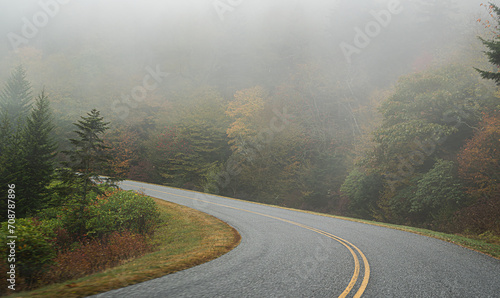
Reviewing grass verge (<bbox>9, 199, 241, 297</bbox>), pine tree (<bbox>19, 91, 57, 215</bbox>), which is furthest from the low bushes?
pine tree (<bbox>19, 91, 57, 215</bbox>)

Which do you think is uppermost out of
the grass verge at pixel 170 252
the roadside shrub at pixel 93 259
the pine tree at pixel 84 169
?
the pine tree at pixel 84 169

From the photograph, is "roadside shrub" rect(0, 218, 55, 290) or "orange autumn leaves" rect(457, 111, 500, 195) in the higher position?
"orange autumn leaves" rect(457, 111, 500, 195)

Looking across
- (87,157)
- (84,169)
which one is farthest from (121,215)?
(87,157)

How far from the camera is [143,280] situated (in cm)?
456

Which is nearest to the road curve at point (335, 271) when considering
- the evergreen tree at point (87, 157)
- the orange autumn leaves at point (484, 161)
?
the evergreen tree at point (87, 157)

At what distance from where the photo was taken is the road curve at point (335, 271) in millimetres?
4148

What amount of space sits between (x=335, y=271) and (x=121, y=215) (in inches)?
421

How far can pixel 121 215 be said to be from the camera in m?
12.2

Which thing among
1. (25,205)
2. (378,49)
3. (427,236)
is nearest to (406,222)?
(427,236)

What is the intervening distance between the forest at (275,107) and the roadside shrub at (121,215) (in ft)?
2.21

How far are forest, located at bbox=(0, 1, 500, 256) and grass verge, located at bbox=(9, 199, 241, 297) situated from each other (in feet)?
14.1

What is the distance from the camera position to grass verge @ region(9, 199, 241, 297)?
4.15 m

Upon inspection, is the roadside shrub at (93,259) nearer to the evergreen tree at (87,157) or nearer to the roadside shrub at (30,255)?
the roadside shrub at (30,255)

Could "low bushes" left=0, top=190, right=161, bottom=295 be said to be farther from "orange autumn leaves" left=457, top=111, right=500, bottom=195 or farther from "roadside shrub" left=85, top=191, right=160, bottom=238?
"orange autumn leaves" left=457, top=111, right=500, bottom=195
